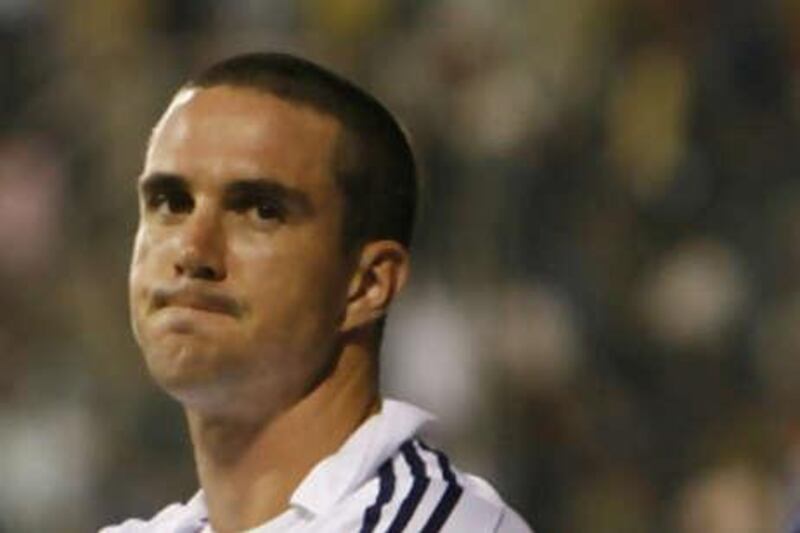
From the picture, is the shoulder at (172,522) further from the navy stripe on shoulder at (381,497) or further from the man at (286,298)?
the navy stripe on shoulder at (381,497)

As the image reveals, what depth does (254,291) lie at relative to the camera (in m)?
3.59

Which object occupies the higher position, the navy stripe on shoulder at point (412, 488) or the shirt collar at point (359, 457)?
the shirt collar at point (359, 457)

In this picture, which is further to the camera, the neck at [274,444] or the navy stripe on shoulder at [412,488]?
the neck at [274,444]

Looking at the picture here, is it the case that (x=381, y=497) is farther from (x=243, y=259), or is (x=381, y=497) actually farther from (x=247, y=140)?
(x=247, y=140)

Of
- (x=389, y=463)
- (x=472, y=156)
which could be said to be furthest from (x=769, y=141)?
(x=389, y=463)

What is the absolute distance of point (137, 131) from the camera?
8.41 metres

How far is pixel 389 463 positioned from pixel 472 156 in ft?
15.0

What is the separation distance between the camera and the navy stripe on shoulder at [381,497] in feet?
11.8

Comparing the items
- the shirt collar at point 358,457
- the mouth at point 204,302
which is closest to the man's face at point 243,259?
the mouth at point 204,302

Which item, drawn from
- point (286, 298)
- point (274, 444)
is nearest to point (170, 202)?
point (286, 298)

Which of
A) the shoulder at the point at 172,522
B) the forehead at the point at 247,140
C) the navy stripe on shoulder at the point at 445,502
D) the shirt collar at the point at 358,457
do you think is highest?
the forehead at the point at 247,140

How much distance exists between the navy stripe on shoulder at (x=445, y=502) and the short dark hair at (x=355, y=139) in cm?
33

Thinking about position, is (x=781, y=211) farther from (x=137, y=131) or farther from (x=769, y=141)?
(x=137, y=131)

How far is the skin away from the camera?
11.8 ft
